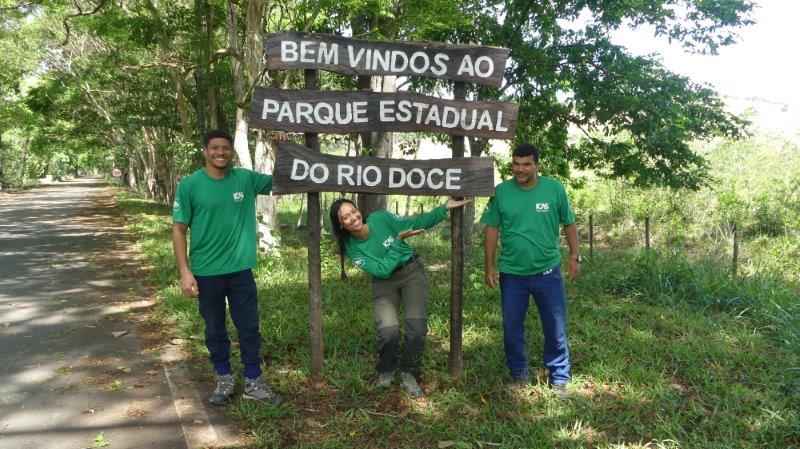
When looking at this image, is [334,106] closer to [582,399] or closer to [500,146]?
[582,399]

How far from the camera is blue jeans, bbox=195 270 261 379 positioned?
3807 mm

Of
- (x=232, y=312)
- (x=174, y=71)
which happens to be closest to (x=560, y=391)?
(x=232, y=312)

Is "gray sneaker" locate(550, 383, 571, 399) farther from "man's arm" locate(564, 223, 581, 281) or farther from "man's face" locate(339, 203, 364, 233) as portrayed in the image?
"man's face" locate(339, 203, 364, 233)

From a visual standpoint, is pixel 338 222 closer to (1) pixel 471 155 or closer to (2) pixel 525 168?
(2) pixel 525 168

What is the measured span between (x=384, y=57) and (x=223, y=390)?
→ 9.16ft

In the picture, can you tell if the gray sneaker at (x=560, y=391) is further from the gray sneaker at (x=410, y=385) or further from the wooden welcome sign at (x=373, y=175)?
the wooden welcome sign at (x=373, y=175)

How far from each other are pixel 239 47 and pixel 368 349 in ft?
23.5

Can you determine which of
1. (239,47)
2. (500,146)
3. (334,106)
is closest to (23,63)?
(239,47)

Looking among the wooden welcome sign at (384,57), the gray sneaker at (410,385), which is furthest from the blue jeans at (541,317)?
the wooden welcome sign at (384,57)

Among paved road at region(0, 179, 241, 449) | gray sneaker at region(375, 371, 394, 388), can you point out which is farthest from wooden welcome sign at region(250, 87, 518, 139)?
paved road at region(0, 179, 241, 449)

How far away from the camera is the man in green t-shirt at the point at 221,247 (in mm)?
3666

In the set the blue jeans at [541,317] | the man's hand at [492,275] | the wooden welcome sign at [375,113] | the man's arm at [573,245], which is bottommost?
the blue jeans at [541,317]

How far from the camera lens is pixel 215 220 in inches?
146

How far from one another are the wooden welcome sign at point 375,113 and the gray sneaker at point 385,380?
1901 mm
